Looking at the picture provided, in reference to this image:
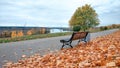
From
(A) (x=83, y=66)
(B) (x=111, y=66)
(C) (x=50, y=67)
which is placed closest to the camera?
(B) (x=111, y=66)

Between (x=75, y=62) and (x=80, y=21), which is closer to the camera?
(x=75, y=62)

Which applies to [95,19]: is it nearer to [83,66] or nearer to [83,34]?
[83,34]

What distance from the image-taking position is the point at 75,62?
8141 mm

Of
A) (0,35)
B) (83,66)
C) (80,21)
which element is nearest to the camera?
(83,66)

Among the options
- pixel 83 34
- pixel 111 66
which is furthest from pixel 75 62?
pixel 83 34

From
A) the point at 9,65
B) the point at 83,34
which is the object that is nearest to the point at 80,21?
the point at 83,34

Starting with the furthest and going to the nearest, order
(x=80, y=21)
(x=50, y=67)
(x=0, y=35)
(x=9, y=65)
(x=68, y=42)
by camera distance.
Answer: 1. (x=80, y=21)
2. (x=0, y=35)
3. (x=68, y=42)
4. (x=9, y=65)
5. (x=50, y=67)

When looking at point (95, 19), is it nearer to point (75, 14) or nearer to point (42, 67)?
point (75, 14)

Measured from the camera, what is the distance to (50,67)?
7.88 meters

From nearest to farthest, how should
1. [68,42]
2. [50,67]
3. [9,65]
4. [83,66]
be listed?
[83,66], [50,67], [9,65], [68,42]

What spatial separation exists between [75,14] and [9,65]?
5816 centimetres

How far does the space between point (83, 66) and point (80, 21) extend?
58395mm

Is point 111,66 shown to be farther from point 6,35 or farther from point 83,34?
point 6,35

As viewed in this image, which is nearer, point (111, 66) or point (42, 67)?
point (111, 66)
